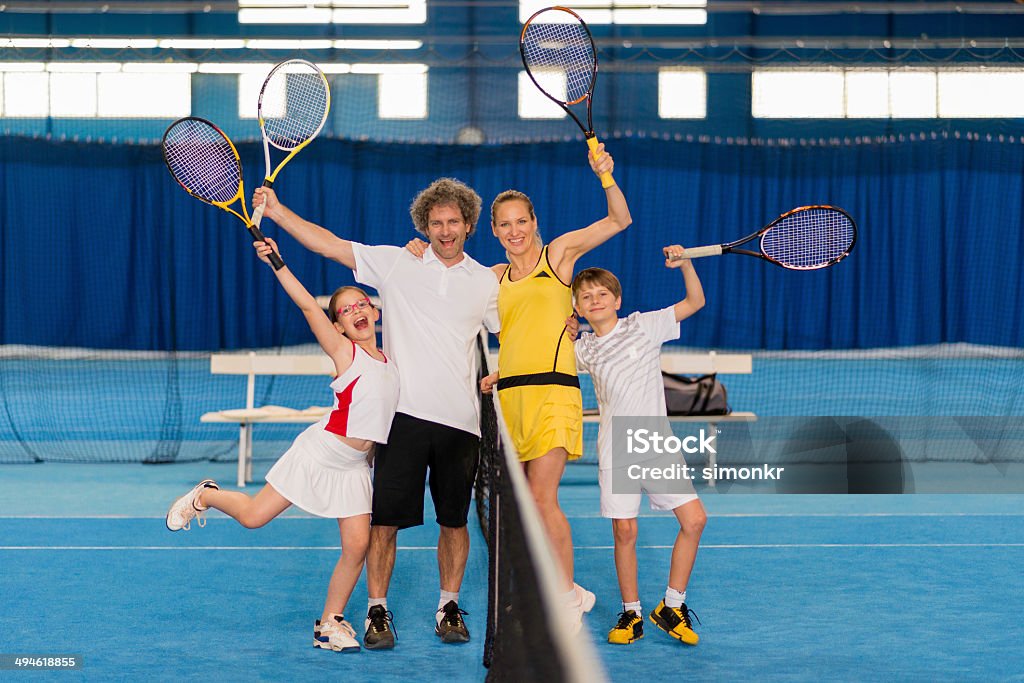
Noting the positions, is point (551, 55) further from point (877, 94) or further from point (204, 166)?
point (877, 94)

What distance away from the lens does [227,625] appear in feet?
14.7

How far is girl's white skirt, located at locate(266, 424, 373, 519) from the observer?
4.19 m

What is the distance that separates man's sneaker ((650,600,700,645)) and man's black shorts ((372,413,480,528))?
954 mm

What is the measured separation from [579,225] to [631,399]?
37.6 feet

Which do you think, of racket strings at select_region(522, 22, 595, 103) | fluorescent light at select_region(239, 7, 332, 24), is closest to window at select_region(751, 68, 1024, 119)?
fluorescent light at select_region(239, 7, 332, 24)

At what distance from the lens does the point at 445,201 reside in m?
4.23

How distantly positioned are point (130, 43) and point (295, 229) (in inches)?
512

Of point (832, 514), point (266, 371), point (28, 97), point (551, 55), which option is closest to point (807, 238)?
point (551, 55)

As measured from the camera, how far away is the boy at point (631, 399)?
431 cm

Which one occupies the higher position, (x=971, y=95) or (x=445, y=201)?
(x=971, y=95)

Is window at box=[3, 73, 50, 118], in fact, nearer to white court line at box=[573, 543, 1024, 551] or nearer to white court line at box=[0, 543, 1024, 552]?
white court line at box=[0, 543, 1024, 552]

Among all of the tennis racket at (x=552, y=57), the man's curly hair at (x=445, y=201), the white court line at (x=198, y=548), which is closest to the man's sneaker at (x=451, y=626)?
the man's curly hair at (x=445, y=201)

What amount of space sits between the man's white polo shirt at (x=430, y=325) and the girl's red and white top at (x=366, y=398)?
0.21 ft

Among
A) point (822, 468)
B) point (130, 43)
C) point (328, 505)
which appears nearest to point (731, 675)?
point (328, 505)
